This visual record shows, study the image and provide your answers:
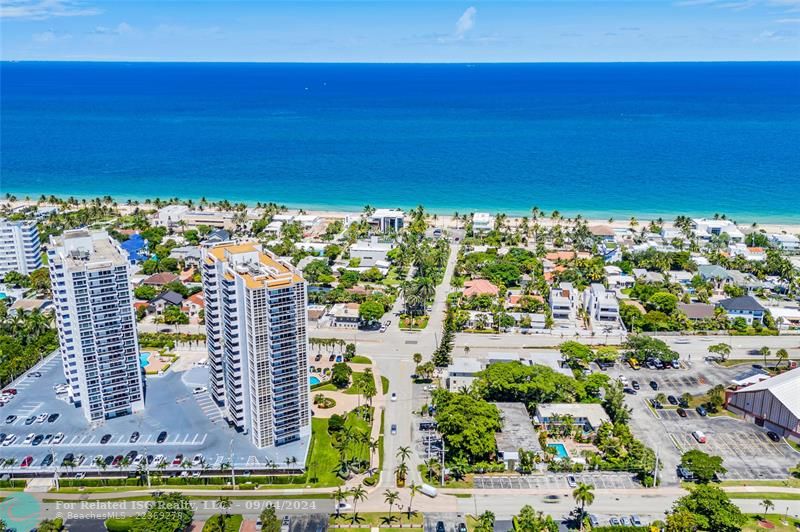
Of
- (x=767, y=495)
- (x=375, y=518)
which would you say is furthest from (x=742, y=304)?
(x=375, y=518)

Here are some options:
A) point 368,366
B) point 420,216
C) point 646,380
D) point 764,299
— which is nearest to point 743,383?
point 646,380

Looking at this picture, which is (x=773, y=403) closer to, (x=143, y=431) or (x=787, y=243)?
(x=143, y=431)

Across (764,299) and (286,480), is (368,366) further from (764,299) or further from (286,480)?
(764,299)

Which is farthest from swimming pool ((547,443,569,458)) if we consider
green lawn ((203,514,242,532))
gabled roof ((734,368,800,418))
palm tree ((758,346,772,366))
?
palm tree ((758,346,772,366))

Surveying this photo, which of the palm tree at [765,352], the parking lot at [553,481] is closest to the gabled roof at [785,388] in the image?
the palm tree at [765,352]

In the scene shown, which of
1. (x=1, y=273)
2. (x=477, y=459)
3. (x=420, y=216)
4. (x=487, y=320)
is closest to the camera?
(x=477, y=459)
